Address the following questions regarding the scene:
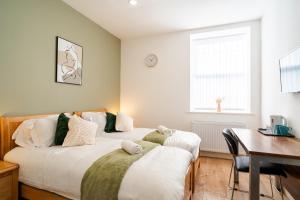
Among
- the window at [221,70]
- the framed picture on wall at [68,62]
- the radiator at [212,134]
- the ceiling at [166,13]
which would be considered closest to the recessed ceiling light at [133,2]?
the ceiling at [166,13]

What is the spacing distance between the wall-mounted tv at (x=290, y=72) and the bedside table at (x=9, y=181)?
2.94 m

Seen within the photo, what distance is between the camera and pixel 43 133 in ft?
6.43

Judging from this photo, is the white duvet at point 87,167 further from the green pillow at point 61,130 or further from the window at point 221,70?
the window at point 221,70

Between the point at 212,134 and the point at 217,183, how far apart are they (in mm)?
1142

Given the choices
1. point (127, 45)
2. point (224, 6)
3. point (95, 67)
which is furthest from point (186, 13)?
point (95, 67)

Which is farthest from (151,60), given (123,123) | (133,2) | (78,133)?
(78,133)

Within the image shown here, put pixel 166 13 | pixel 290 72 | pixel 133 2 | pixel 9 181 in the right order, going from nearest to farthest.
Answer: pixel 9 181 → pixel 290 72 → pixel 133 2 → pixel 166 13

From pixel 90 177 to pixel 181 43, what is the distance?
3.25 metres

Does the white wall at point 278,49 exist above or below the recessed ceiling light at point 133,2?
below

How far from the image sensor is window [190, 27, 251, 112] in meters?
3.47

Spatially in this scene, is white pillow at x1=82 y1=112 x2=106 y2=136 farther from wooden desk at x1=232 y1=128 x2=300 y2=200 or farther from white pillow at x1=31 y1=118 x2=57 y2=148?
wooden desk at x1=232 y1=128 x2=300 y2=200

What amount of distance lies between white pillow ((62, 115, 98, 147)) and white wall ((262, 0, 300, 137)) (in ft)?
7.89

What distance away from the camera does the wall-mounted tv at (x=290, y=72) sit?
67.1 inches

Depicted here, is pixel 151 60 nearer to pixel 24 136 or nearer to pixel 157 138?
pixel 157 138
